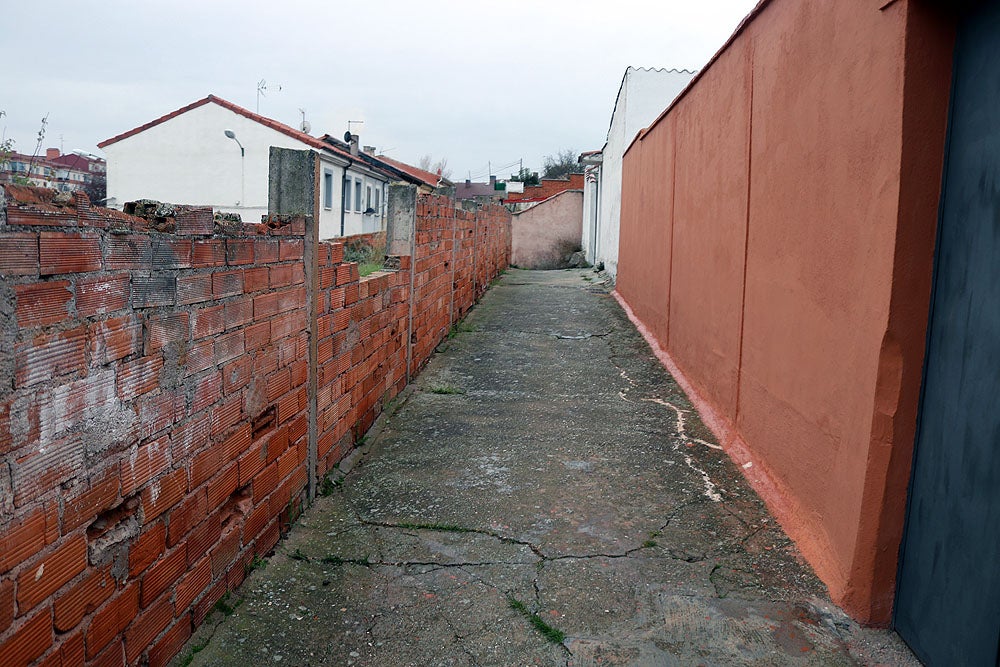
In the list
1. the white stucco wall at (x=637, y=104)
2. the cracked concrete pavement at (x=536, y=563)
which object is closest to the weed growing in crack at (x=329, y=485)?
the cracked concrete pavement at (x=536, y=563)

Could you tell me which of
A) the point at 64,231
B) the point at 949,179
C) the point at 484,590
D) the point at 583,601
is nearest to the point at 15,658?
the point at 64,231

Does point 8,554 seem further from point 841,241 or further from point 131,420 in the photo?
point 841,241

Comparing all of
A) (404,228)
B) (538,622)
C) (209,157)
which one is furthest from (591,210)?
(538,622)

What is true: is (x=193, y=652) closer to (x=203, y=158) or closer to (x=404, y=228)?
(x=404, y=228)

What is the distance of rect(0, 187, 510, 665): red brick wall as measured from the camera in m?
1.75

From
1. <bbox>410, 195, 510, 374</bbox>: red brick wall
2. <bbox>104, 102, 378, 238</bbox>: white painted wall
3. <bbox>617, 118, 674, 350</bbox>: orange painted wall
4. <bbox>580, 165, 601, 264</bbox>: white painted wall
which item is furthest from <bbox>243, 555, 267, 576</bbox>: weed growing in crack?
<bbox>104, 102, 378, 238</bbox>: white painted wall

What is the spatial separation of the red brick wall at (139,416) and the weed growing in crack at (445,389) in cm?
223

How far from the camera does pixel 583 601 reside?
292 cm

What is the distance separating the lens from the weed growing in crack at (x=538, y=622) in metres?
2.68

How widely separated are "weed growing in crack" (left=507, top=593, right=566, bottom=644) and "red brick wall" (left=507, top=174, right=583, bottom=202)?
29697mm

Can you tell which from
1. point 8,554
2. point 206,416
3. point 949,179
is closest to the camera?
point 8,554

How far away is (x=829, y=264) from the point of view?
3.22 meters

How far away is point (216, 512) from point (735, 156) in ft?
12.9

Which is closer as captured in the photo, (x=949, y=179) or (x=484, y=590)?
(x=949, y=179)
